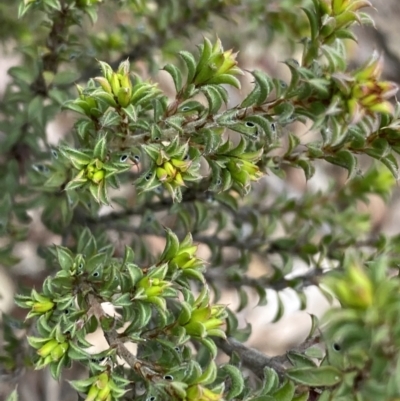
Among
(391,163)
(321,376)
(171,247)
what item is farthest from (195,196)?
(321,376)

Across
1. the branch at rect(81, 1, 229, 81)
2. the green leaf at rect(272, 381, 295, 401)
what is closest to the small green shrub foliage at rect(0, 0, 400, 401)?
the green leaf at rect(272, 381, 295, 401)

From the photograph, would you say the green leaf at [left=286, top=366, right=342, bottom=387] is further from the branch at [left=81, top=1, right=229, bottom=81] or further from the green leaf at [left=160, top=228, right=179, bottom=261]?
the branch at [left=81, top=1, right=229, bottom=81]

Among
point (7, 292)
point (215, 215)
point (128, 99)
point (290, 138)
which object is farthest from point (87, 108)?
point (7, 292)

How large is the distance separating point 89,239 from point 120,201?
30 cm

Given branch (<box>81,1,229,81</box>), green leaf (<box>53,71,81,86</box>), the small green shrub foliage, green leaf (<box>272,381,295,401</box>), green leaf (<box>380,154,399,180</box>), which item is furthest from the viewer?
branch (<box>81,1,229,81</box>)

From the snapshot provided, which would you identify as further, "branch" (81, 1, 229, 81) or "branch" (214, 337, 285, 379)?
"branch" (81, 1, 229, 81)

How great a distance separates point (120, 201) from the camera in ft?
4.72

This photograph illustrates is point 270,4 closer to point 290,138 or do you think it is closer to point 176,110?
point 290,138

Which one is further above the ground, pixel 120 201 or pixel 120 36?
pixel 120 36

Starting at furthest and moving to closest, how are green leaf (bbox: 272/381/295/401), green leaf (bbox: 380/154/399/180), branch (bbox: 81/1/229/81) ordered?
branch (bbox: 81/1/229/81), green leaf (bbox: 380/154/399/180), green leaf (bbox: 272/381/295/401)

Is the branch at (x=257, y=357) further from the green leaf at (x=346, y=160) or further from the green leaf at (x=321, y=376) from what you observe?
the green leaf at (x=346, y=160)

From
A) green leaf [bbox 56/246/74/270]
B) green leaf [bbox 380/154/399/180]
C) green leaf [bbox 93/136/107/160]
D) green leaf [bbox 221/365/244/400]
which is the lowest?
green leaf [bbox 221/365/244/400]

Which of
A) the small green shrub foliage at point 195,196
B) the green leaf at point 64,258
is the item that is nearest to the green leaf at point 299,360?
the small green shrub foliage at point 195,196

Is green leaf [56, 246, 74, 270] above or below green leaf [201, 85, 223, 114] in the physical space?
below
